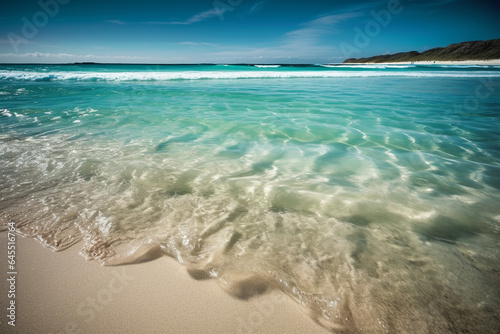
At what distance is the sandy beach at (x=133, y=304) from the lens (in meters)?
1.26

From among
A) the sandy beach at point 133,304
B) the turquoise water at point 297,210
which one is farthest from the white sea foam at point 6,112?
the sandy beach at point 133,304

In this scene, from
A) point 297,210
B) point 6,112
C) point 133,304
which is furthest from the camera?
point 6,112

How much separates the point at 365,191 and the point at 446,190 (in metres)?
0.99

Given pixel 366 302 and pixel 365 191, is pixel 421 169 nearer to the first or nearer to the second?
pixel 365 191

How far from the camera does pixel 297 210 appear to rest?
90.7 inches

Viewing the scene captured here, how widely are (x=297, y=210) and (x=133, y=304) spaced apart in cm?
160

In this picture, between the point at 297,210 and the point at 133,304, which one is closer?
the point at 133,304

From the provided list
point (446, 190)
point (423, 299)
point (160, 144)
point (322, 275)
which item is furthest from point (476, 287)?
point (160, 144)

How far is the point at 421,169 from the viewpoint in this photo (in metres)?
3.23

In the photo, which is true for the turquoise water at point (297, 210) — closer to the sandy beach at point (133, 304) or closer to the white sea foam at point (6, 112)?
the sandy beach at point (133, 304)

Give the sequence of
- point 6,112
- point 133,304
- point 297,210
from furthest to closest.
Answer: point 6,112, point 297,210, point 133,304

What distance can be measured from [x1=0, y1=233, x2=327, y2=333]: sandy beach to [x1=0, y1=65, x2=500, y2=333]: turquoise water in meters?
0.09

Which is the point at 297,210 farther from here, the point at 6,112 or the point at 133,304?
the point at 6,112

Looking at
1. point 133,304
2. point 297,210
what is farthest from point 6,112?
point 297,210
